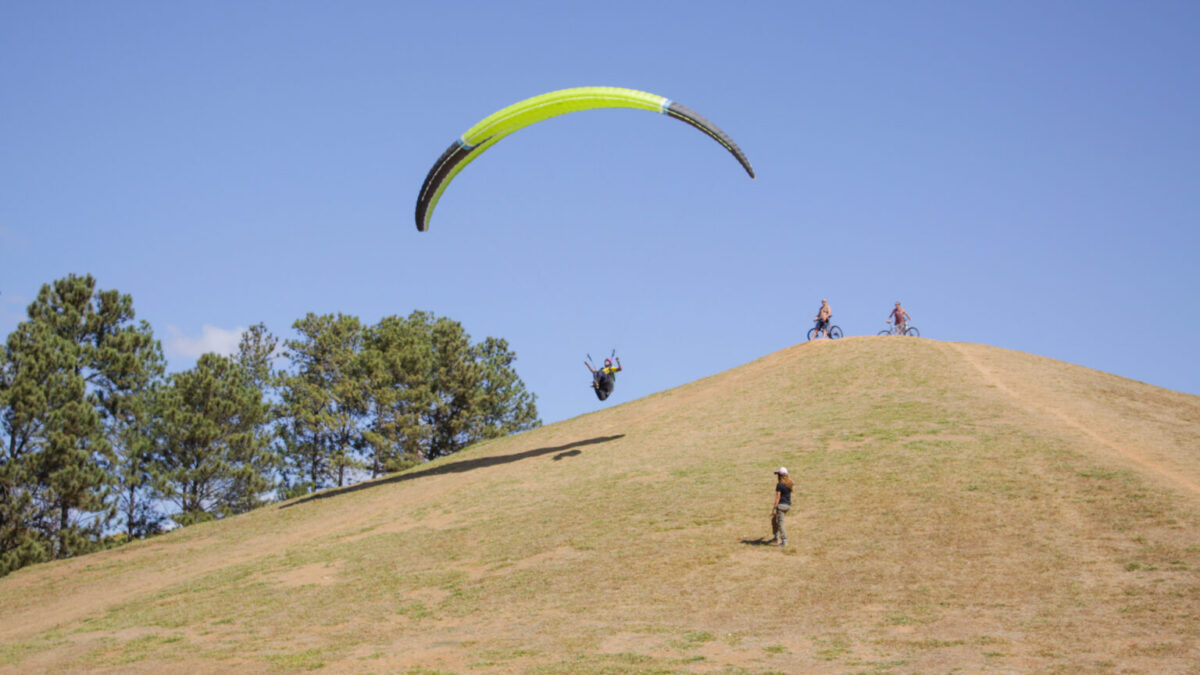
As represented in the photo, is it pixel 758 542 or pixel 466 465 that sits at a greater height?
pixel 466 465

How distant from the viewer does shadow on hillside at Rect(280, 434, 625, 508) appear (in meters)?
Answer: 37.4

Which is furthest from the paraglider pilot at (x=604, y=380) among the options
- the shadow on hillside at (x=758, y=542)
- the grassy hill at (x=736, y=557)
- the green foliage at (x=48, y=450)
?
the green foliage at (x=48, y=450)

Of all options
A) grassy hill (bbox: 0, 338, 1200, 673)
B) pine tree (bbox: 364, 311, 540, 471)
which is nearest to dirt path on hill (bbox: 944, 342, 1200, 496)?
grassy hill (bbox: 0, 338, 1200, 673)

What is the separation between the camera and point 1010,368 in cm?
3919

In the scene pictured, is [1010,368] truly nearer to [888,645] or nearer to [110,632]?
[888,645]

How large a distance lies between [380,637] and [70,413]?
32.3 metres

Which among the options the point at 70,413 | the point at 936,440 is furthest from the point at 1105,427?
the point at 70,413

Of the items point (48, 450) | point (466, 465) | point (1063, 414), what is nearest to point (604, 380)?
point (466, 465)

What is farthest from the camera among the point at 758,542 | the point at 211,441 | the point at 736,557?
the point at 211,441

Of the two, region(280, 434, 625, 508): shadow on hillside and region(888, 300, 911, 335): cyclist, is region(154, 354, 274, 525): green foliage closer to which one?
region(280, 434, 625, 508): shadow on hillside

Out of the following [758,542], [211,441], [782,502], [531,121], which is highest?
[531,121]

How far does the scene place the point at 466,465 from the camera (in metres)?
39.2

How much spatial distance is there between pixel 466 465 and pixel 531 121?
51.0ft

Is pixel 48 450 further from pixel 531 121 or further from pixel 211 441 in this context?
pixel 531 121
